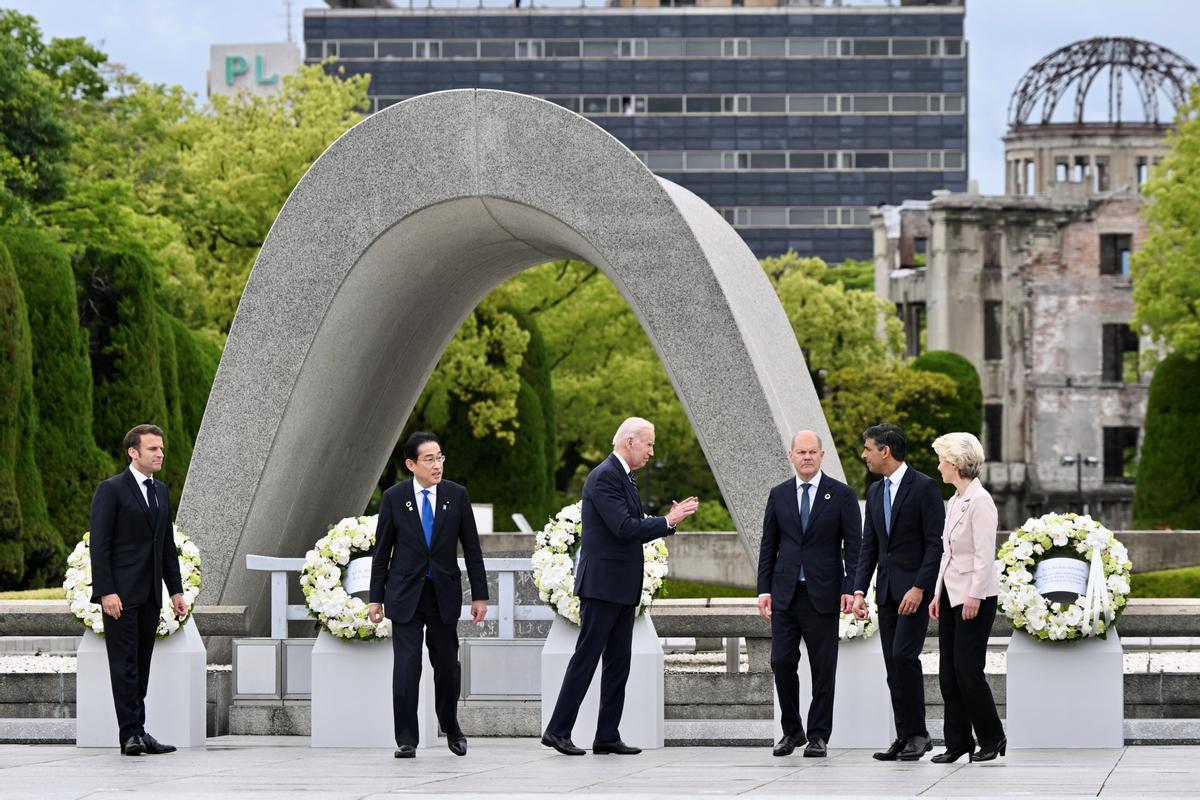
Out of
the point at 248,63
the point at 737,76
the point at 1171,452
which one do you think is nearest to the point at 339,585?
the point at 1171,452

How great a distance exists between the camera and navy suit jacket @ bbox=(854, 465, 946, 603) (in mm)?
10086

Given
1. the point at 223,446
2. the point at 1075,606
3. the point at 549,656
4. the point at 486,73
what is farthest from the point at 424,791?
the point at 486,73

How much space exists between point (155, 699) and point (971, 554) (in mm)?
4701

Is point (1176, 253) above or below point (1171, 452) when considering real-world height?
above

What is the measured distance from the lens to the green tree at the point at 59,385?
2662 centimetres

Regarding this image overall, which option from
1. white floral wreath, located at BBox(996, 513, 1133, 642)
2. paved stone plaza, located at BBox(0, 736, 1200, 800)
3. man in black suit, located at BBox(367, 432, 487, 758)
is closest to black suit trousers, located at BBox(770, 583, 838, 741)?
paved stone plaza, located at BBox(0, 736, 1200, 800)

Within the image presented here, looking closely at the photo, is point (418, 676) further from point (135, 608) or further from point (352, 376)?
point (352, 376)

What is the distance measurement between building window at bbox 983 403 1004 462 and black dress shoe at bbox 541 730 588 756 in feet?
178

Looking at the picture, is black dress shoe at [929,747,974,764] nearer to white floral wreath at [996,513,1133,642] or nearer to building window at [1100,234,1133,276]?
white floral wreath at [996,513,1133,642]

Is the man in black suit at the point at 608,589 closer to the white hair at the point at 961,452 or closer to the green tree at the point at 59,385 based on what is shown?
the white hair at the point at 961,452

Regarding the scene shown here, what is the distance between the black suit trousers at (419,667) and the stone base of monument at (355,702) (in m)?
0.80

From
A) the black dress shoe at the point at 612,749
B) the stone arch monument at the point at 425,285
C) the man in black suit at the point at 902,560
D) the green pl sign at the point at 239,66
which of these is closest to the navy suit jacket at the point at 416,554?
the black dress shoe at the point at 612,749

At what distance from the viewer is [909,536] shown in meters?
10.1

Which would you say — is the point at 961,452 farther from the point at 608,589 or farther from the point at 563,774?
the point at 563,774
